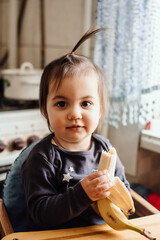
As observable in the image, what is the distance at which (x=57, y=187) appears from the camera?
87cm

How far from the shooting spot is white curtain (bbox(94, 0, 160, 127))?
3.94ft

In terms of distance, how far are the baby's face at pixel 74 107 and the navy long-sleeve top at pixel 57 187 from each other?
0.08 metres

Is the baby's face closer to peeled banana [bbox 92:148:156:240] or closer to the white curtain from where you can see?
peeled banana [bbox 92:148:156:240]

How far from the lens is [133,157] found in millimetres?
1464

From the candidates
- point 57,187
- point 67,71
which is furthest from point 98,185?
point 67,71

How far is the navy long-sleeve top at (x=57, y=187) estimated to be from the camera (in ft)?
2.52

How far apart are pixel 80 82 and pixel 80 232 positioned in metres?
0.43

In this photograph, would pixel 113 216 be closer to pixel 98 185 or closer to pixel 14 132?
pixel 98 185

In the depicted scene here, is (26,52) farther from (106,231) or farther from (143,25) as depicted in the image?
(106,231)

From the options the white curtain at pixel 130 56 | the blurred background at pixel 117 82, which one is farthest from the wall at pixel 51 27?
the white curtain at pixel 130 56

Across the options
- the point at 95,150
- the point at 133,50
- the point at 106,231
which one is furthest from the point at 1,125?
the point at 106,231

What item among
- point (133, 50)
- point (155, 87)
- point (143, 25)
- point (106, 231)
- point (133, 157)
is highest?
point (143, 25)

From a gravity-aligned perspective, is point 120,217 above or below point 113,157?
below

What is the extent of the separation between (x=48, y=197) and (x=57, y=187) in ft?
0.25
